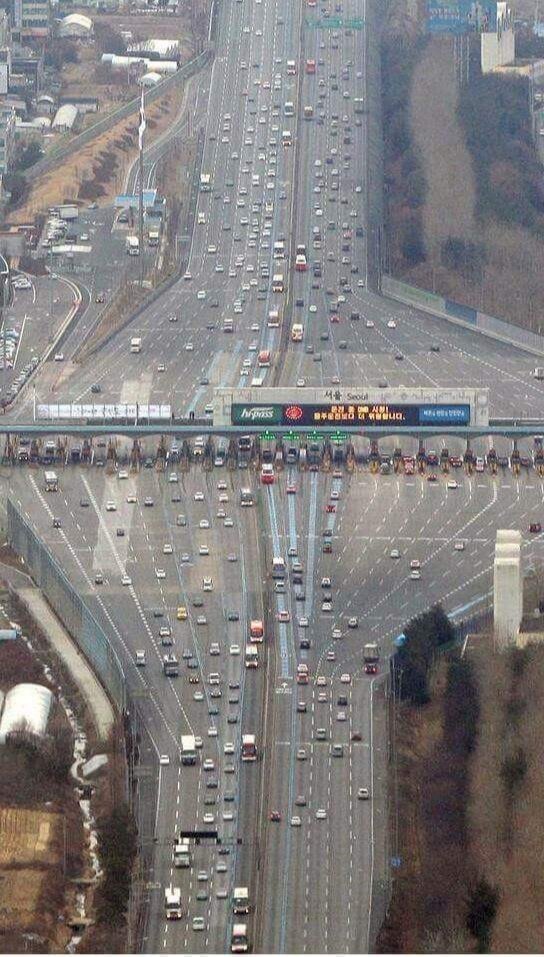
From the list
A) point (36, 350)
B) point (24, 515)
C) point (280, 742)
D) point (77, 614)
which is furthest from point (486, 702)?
point (36, 350)

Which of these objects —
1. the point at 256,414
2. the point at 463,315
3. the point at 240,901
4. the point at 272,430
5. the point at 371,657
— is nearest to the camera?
the point at 240,901

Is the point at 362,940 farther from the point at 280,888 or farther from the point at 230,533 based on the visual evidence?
the point at 230,533

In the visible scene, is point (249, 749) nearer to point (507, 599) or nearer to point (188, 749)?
point (188, 749)

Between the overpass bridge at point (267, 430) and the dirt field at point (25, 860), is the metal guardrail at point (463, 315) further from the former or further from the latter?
the dirt field at point (25, 860)

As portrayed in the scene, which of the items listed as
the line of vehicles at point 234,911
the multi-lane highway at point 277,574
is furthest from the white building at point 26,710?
the line of vehicles at point 234,911

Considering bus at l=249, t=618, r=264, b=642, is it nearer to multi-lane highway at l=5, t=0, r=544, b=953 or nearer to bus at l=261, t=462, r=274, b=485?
multi-lane highway at l=5, t=0, r=544, b=953

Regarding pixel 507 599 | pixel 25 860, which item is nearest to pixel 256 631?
pixel 507 599
